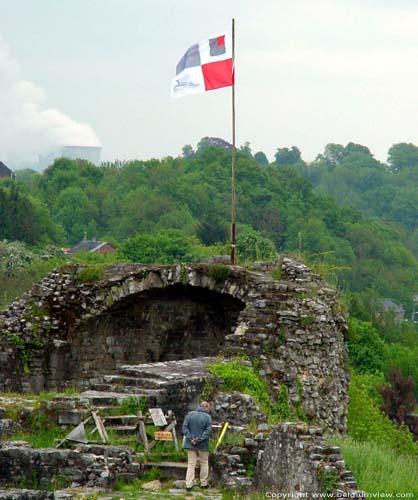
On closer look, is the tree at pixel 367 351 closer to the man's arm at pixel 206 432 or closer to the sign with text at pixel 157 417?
the sign with text at pixel 157 417

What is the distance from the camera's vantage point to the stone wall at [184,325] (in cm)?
2517

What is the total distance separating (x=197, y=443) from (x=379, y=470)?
2.25 meters

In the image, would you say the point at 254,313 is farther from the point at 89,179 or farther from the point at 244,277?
the point at 89,179

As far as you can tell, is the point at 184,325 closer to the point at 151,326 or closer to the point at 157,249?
the point at 151,326

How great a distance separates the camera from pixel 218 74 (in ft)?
97.2

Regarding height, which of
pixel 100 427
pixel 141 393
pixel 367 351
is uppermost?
pixel 141 393

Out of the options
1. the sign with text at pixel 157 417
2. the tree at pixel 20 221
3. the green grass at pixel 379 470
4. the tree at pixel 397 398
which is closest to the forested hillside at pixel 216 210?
the tree at pixel 20 221

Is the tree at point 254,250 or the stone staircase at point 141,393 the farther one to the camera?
the tree at point 254,250

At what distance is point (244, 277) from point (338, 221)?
128m

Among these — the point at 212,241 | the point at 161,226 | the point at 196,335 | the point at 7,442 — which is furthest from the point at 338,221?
the point at 7,442

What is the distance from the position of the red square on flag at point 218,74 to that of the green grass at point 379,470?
11.0 metres

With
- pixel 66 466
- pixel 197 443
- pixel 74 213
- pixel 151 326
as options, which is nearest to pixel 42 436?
pixel 66 466

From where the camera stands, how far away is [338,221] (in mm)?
154250

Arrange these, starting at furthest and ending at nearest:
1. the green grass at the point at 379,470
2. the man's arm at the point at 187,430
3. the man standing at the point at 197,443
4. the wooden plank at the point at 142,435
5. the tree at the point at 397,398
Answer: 1. the tree at the point at 397,398
2. the wooden plank at the point at 142,435
3. the man's arm at the point at 187,430
4. the man standing at the point at 197,443
5. the green grass at the point at 379,470
